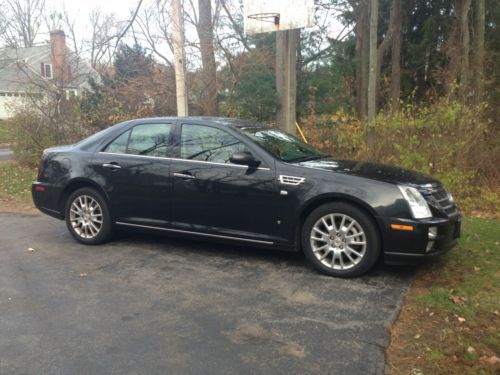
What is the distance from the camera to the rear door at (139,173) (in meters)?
5.59

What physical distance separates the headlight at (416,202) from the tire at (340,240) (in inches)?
15.4

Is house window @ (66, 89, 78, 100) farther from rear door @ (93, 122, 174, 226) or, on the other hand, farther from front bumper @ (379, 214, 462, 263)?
front bumper @ (379, 214, 462, 263)

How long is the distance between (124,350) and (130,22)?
32.4 ft

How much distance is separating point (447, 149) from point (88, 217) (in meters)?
5.96

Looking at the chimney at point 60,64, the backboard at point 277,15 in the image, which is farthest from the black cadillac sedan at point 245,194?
the chimney at point 60,64

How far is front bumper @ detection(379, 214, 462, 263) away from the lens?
4.44 m

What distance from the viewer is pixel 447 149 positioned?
27.4 feet

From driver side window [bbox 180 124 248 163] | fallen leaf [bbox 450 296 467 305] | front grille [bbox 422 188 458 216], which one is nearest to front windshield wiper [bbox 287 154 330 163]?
driver side window [bbox 180 124 248 163]

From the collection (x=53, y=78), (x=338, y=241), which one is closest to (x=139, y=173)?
(x=338, y=241)

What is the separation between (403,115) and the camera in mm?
8828

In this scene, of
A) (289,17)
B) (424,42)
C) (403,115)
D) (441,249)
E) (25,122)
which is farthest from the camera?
(424,42)

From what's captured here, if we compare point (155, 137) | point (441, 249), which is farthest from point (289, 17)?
point (441, 249)

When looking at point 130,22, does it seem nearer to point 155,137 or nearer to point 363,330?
point 155,137

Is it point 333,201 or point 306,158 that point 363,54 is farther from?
point 333,201
